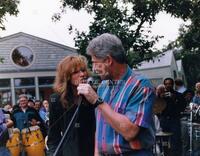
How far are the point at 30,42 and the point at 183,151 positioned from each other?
→ 23.0 m

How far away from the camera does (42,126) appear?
44.7 feet

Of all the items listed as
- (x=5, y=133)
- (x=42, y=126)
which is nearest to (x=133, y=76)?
(x=5, y=133)

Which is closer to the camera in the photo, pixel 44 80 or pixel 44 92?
pixel 44 92

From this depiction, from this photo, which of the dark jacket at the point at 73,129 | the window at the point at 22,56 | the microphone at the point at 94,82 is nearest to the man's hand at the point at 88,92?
the microphone at the point at 94,82

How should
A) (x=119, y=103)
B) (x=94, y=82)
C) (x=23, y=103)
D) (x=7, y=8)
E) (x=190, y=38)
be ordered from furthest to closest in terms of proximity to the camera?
(x=190, y=38)
(x=7, y=8)
(x=23, y=103)
(x=94, y=82)
(x=119, y=103)

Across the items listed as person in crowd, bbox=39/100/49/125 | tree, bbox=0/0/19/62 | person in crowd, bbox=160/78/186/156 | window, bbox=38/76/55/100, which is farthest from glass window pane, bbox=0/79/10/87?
person in crowd, bbox=160/78/186/156

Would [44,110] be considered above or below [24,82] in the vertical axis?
below

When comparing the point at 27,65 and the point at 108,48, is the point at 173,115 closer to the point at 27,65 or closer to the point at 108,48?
the point at 108,48

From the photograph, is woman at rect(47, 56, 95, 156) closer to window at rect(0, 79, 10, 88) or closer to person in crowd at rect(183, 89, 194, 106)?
person in crowd at rect(183, 89, 194, 106)

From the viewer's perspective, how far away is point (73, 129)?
13.9 feet

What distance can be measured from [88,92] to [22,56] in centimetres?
2976

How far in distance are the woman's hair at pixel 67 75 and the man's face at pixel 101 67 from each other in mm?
1159

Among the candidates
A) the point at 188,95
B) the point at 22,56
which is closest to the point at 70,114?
the point at 188,95

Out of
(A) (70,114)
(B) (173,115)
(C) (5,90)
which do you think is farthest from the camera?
(C) (5,90)
